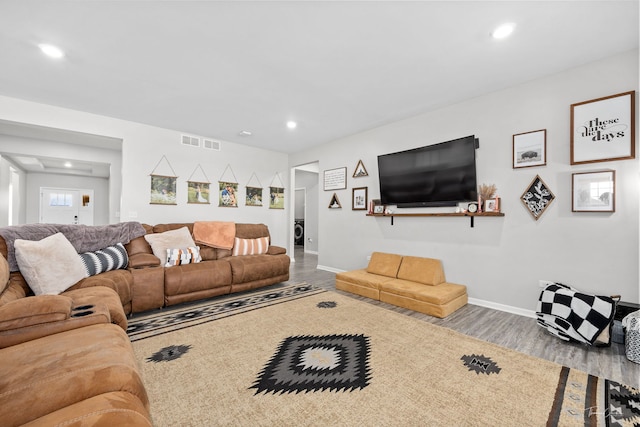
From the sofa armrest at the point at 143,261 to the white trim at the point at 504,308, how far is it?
385 cm

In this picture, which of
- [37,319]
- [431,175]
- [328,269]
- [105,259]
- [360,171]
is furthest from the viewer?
[328,269]

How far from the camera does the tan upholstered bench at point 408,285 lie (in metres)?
2.92

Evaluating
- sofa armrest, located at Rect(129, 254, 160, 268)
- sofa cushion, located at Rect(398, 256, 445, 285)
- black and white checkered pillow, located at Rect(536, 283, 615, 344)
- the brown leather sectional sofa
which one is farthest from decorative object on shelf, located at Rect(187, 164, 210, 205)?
black and white checkered pillow, located at Rect(536, 283, 615, 344)

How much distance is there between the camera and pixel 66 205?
7.89 m

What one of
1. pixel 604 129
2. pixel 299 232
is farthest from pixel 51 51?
pixel 299 232

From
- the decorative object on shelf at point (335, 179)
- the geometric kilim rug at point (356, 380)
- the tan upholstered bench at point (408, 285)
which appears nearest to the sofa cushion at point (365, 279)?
the tan upholstered bench at point (408, 285)

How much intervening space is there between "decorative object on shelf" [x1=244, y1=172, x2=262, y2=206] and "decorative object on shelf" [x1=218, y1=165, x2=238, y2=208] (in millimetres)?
262

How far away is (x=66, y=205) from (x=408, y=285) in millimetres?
9867

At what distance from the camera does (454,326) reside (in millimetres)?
2611

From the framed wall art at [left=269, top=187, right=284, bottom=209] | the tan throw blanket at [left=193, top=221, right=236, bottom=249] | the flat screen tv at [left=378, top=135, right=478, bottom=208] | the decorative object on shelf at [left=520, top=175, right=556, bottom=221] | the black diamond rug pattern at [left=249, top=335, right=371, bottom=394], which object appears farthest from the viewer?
the framed wall art at [left=269, top=187, right=284, bottom=209]

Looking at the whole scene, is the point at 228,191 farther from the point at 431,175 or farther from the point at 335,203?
the point at 431,175

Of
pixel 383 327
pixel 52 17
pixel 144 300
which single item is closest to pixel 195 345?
pixel 144 300

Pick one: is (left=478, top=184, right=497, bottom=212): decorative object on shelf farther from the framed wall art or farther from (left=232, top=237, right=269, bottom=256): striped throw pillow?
the framed wall art

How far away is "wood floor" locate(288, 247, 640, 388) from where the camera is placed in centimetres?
187
